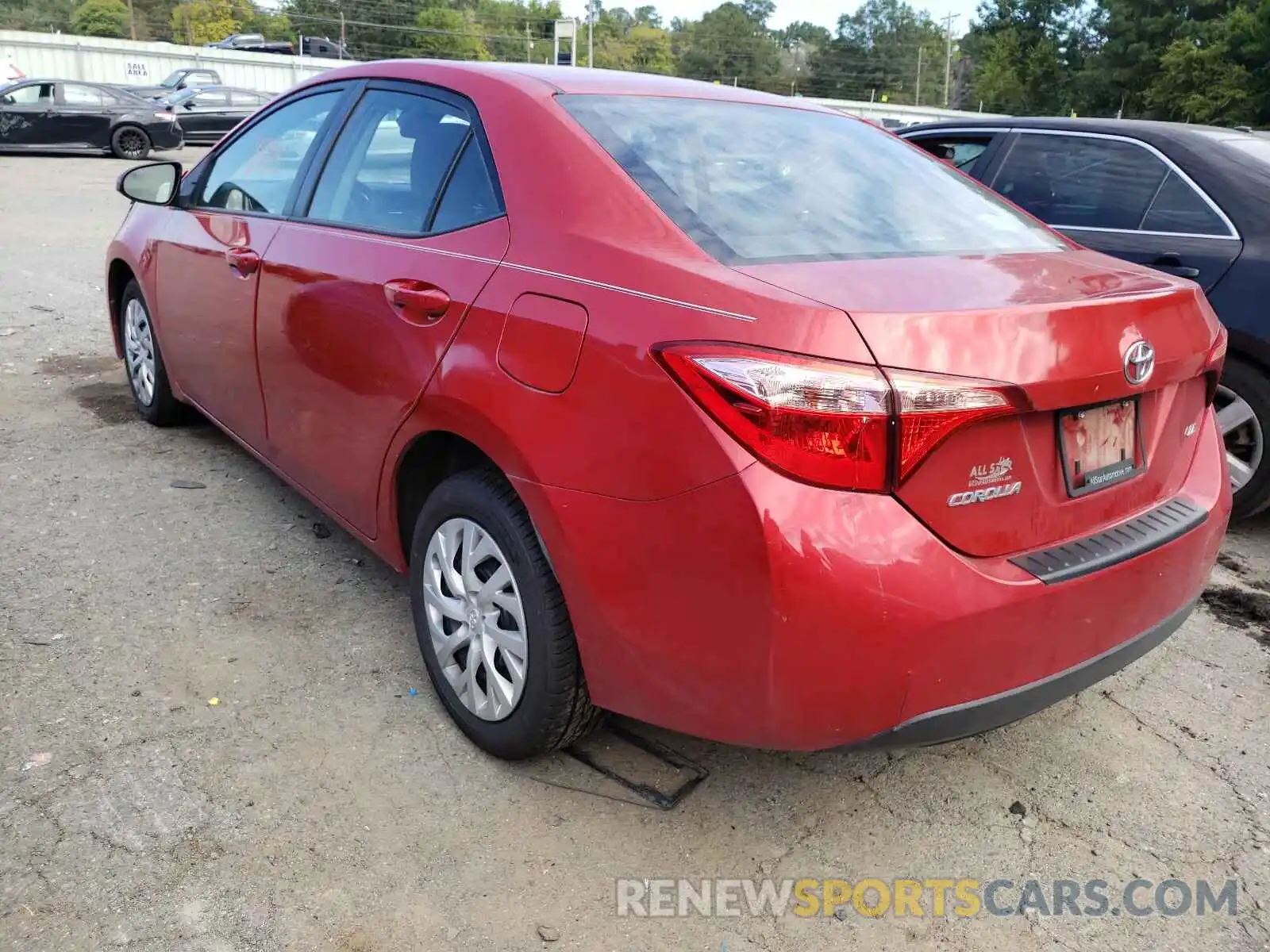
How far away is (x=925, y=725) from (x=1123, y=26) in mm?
63895

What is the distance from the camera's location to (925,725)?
2014 millimetres

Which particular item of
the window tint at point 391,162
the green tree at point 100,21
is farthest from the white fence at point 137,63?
the green tree at point 100,21

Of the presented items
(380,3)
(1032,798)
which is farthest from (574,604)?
(380,3)

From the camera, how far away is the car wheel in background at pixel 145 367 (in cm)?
484

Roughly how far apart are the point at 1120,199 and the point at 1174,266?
0.59 metres

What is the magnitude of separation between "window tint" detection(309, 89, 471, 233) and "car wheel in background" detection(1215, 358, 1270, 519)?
A: 3.26m

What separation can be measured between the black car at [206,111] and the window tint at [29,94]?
3.43 meters

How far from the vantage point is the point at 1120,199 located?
4816 millimetres

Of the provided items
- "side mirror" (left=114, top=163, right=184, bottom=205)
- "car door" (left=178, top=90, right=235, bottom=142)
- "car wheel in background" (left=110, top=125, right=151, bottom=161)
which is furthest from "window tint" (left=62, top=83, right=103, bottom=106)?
A: "side mirror" (left=114, top=163, right=184, bottom=205)

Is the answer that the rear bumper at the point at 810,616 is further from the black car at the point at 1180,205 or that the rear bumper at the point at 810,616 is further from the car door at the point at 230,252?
the black car at the point at 1180,205

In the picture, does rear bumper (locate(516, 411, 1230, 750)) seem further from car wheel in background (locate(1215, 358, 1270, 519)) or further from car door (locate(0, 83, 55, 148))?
car door (locate(0, 83, 55, 148))

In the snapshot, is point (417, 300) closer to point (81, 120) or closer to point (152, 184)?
point (152, 184)

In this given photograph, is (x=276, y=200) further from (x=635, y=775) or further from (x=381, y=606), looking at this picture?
(x=635, y=775)

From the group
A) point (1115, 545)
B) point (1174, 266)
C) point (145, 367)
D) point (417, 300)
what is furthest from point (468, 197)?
point (1174, 266)
